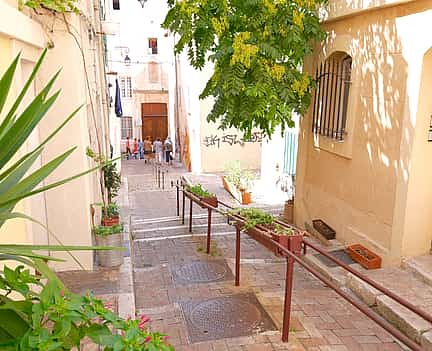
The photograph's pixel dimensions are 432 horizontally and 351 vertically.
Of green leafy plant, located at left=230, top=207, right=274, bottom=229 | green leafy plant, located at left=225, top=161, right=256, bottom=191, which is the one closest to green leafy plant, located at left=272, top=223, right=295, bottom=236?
green leafy plant, located at left=230, top=207, right=274, bottom=229

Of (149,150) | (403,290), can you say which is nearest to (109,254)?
(403,290)

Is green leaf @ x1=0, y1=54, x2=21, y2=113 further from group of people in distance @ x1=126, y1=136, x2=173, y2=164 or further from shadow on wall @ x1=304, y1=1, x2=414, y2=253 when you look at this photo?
group of people in distance @ x1=126, y1=136, x2=173, y2=164

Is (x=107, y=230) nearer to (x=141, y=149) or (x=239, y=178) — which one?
(x=239, y=178)

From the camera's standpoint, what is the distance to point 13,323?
5.16ft

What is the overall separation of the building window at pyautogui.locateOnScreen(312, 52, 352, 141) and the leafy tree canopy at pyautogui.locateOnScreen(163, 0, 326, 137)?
56 cm

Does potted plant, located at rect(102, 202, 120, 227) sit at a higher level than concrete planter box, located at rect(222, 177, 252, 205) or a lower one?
higher

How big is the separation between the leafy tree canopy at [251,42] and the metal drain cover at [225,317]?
3115mm

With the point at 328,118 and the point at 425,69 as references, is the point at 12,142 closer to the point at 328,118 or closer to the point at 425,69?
the point at 425,69

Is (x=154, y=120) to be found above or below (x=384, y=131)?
below

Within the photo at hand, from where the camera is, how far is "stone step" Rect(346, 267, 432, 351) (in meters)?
4.05

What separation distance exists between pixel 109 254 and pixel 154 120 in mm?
24326

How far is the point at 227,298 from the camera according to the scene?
5.00 metres

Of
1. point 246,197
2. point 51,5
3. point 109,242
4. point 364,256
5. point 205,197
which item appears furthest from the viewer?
point 246,197

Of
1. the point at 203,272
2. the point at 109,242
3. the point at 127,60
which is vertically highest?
the point at 127,60
